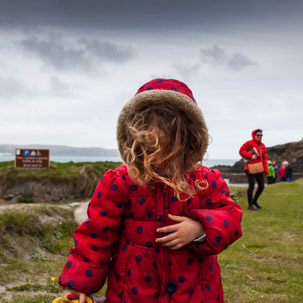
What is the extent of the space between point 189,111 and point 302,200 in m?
11.4

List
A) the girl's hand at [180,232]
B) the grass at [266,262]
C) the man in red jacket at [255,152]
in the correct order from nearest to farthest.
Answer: the girl's hand at [180,232], the grass at [266,262], the man in red jacket at [255,152]

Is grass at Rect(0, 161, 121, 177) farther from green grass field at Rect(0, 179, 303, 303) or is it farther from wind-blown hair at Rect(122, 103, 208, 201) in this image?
wind-blown hair at Rect(122, 103, 208, 201)

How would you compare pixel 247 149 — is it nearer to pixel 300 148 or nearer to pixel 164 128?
pixel 164 128

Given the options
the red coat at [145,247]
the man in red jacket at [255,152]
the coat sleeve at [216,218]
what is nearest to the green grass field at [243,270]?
the red coat at [145,247]

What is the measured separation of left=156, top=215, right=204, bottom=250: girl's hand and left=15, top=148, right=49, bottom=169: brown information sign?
1454cm

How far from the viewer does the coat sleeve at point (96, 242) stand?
2043 millimetres

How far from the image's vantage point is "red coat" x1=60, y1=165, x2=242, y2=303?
1.99m

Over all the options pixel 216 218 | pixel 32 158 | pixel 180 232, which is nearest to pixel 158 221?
pixel 180 232

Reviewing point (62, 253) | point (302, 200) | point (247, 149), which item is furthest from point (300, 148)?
point (62, 253)

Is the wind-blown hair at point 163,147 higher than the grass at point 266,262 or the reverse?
higher

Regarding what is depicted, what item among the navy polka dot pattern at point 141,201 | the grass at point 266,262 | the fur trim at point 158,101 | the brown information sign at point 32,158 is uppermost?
the fur trim at point 158,101

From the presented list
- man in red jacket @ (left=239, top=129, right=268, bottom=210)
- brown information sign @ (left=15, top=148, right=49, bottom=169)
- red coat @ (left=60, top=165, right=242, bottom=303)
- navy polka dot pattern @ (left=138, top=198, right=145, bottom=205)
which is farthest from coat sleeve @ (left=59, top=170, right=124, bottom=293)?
brown information sign @ (left=15, top=148, right=49, bottom=169)

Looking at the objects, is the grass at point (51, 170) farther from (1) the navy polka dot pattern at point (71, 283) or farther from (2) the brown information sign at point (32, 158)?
(1) the navy polka dot pattern at point (71, 283)

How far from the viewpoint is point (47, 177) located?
15.8 metres
